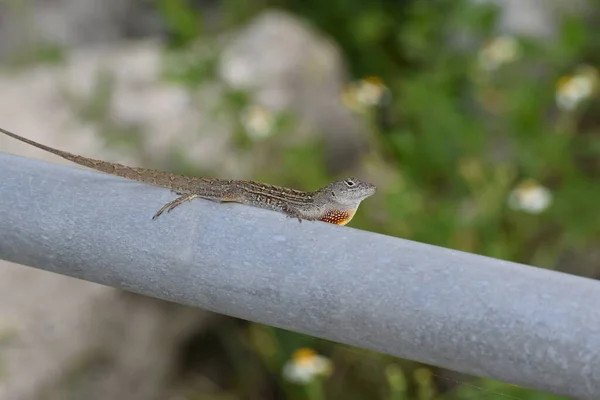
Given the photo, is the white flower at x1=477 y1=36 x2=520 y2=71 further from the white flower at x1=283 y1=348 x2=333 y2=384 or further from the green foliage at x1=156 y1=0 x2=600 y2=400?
the white flower at x1=283 y1=348 x2=333 y2=384

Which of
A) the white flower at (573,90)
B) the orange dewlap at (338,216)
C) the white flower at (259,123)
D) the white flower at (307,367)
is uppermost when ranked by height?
the white flower at (573,90)

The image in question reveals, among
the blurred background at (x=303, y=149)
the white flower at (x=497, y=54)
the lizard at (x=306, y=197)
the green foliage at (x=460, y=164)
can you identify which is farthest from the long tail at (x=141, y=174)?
the white flower at (x=497, y=54)

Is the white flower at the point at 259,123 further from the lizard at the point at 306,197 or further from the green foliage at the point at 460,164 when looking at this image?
the lizard at the point at 306,197

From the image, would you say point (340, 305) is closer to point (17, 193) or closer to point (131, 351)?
point (17, 193)

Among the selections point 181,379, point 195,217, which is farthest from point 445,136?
point 195,217

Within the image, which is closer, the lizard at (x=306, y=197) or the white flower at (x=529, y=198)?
the lizard at (x=306, y=197)

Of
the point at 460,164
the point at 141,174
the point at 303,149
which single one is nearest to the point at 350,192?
the point at 141,174

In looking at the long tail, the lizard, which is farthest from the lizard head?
the long tail
